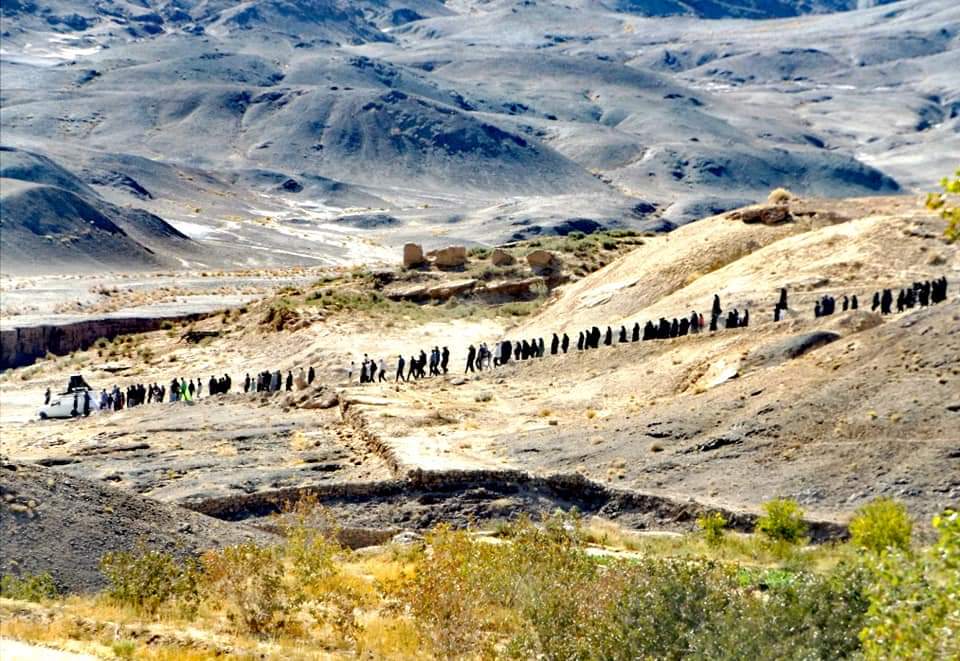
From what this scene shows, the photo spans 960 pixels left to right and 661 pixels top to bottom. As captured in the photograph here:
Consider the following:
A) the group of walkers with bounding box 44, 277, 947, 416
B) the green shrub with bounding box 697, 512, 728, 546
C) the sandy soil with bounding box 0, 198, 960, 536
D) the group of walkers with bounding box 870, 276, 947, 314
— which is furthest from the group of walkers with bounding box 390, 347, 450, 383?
the green shrub with bounding box 697, 512, 728, 546

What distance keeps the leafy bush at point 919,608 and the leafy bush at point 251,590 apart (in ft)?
23.1

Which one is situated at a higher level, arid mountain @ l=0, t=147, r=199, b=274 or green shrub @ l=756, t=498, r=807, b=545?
green shrub @ l=756, t=498, r=807, b=545

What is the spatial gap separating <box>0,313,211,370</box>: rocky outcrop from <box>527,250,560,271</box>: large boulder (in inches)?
548

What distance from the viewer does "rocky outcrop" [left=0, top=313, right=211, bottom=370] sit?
53.4 meters

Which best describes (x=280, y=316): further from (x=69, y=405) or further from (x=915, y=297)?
(x=915, y=297)

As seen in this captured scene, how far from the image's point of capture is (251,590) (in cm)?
1273

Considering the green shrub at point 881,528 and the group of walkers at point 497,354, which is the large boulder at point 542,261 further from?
the green shrub at point 881,528

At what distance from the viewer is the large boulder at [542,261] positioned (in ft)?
161

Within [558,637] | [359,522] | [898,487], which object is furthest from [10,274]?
[558,637]

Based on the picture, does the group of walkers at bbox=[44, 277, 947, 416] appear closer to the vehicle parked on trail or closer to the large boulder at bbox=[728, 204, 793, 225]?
the vehicle parked on trail

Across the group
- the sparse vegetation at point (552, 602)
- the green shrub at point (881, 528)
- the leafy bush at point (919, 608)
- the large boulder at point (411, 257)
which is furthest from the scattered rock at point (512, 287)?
the leafy bush at point (919, 608)

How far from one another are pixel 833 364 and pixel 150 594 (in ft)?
47.0

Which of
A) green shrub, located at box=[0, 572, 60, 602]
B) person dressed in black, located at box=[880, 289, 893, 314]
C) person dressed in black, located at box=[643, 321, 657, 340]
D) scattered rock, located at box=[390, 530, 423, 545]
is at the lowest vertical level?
scattered rock, located at box=[390, 530, 423, 545]

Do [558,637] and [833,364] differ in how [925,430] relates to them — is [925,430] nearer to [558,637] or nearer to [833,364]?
[833,364]
